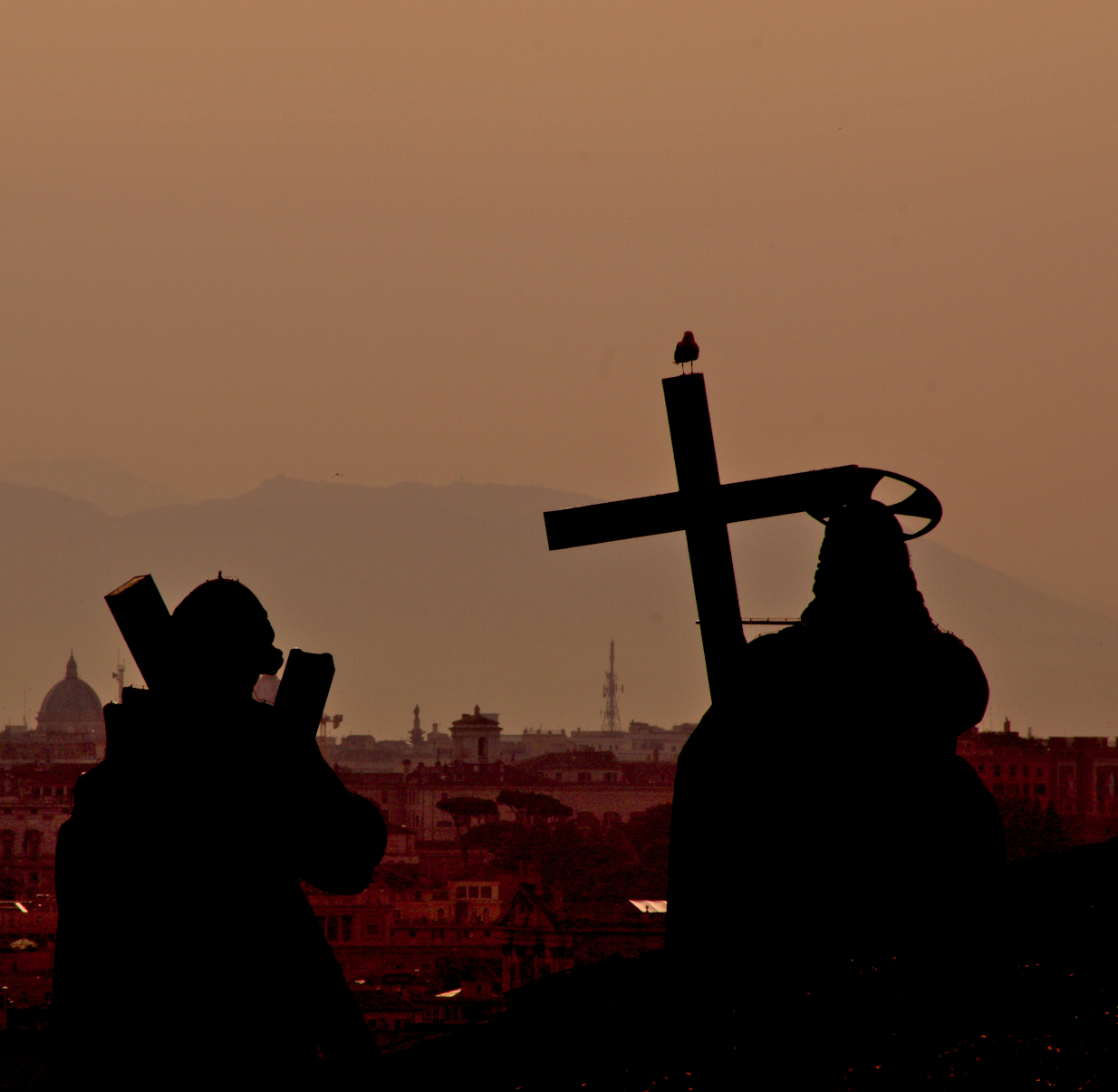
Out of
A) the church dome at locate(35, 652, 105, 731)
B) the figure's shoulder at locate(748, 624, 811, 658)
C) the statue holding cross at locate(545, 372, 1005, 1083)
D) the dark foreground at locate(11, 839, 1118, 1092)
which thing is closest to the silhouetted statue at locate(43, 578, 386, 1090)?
the dark foreground at locate(11, 839, 1118, 1092)

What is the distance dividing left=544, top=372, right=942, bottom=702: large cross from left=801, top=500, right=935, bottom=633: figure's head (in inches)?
2.6

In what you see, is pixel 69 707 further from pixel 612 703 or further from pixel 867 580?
pixel 867 580

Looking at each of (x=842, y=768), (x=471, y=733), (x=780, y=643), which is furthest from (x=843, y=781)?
(x=471, y=733)

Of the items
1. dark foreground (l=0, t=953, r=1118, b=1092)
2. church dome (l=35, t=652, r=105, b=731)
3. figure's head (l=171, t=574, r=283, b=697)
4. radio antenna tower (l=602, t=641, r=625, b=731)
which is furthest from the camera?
radio antenna tower (l=602, t=641, r=625, b=731)

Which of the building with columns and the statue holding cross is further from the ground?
the building with columns

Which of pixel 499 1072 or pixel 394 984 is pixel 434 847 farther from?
pixel 499 1072

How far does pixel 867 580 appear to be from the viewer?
2578mm

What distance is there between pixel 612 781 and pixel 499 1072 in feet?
289

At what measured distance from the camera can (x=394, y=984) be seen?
4156 centimetres

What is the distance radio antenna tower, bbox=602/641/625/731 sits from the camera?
177038mm

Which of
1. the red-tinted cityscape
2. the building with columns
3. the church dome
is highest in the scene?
the church dome

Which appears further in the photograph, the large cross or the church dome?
the church dome

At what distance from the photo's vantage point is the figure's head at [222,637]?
2260 mm

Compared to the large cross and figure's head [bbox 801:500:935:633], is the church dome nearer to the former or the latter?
the large cross
